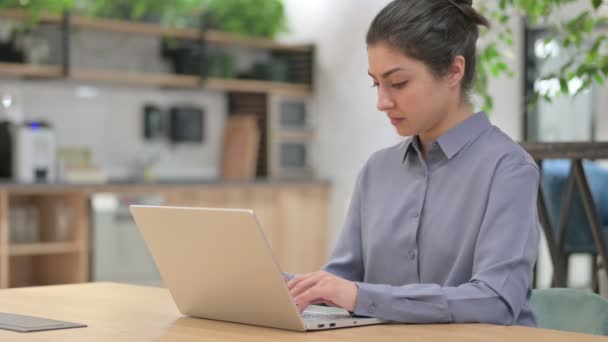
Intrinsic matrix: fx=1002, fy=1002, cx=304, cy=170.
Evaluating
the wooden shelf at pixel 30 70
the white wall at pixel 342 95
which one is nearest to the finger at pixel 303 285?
the wooden shelf at pixel 30 70

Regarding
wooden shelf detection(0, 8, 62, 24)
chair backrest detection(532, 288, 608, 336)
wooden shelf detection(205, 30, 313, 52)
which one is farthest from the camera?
wooden shelf detection(205, 30, 313, 52)

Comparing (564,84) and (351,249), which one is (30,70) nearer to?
(564,84)

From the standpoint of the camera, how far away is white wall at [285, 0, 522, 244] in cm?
739

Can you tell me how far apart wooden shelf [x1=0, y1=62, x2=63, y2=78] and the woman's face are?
4.73 metres

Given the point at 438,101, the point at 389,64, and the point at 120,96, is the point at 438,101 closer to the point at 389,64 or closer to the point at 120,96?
the point at 389,64

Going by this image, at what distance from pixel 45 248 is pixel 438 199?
4.55 meters

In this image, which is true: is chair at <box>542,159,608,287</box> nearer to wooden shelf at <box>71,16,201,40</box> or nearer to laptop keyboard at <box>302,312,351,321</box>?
laptop keyboard at <box>302,312,351,321</box>

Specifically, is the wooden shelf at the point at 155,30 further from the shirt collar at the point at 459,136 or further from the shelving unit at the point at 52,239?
the shirt collar at the point at 459,136

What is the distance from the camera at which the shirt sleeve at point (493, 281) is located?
5.26 ft

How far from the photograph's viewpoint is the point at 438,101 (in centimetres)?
185

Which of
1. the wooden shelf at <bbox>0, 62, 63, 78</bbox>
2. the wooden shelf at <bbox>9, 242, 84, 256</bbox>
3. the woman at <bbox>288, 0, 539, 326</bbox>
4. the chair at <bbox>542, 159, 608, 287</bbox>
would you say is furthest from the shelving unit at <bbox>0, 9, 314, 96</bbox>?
the woman at <bbox>288, 0, 539, 326</bbox>

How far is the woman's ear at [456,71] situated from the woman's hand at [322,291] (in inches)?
18.7

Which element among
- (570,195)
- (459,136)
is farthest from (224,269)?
(570,195)

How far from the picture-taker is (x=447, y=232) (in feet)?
5.96
